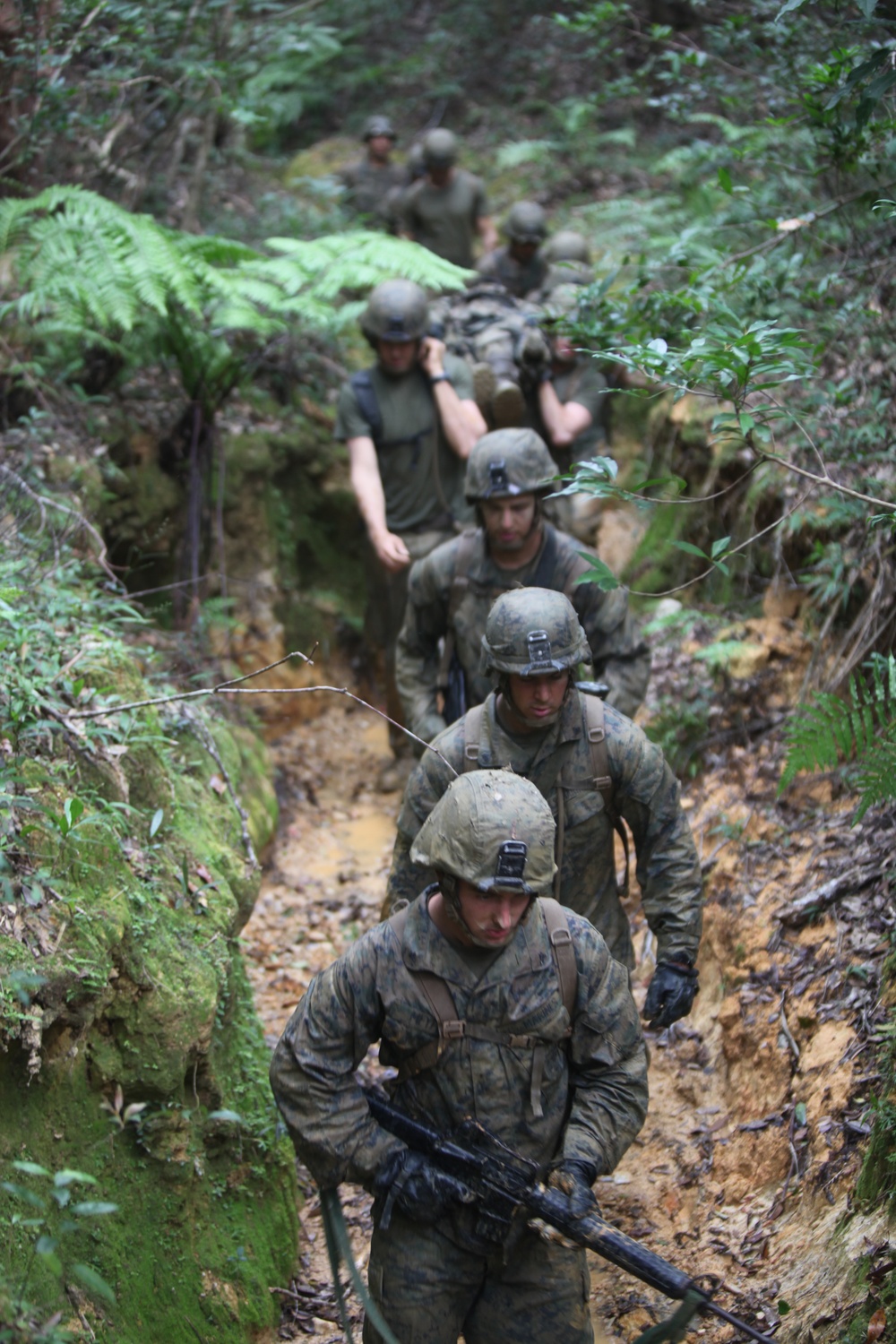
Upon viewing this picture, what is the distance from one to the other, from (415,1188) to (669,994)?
1234mm

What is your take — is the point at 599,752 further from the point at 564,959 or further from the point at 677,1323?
the point at 677,1323

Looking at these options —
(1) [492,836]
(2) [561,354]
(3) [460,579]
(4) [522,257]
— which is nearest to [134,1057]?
(1) [492,836]

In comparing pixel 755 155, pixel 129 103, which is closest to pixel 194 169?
pixel 129 103

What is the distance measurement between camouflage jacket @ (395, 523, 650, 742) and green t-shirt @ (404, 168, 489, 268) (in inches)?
281

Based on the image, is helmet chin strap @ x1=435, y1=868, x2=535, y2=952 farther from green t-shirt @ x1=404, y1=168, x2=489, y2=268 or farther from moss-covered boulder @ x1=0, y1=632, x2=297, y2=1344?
green t-shirt @ x1=404, y1=168, x2=489, y2=268

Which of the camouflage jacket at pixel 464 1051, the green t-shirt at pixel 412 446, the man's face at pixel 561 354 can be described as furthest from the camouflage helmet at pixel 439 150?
the camouflage jacket at pixel 464 1051

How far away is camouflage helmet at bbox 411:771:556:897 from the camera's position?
10.7ft

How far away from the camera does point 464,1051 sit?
348 centimetres

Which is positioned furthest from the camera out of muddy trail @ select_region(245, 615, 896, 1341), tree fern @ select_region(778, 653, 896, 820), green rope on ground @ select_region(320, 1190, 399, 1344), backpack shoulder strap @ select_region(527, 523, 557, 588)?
backpack shoulder strap @ select_region(527, 523, 557, 588)

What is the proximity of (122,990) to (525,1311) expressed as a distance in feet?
5.35

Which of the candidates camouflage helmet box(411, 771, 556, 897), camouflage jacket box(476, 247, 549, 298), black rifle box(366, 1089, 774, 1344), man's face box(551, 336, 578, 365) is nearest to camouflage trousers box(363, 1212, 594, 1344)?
black rifle box(366, 1089, 774, 1344)

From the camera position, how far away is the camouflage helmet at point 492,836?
3248 mm

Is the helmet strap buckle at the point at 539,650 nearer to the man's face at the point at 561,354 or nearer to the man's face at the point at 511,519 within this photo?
the man's face at the point at 511,519

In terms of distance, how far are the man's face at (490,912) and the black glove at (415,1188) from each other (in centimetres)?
70
